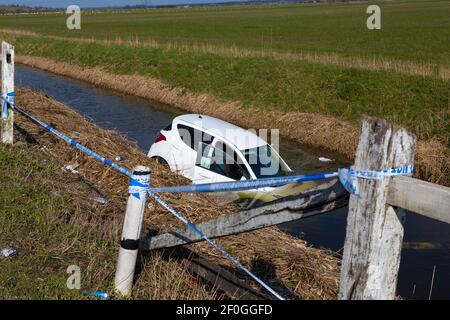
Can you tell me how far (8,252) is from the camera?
502 centimetres

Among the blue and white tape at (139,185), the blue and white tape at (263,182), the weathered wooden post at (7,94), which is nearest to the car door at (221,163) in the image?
the weathered wooden post at (7,94)

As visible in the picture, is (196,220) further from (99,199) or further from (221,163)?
(221,163)

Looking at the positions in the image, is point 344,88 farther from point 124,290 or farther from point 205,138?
point 124,290

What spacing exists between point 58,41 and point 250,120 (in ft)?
82.5

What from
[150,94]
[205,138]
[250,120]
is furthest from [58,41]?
[205,138]

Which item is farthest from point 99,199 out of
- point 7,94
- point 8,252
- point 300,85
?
point 300,85

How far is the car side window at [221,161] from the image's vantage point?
11.3m

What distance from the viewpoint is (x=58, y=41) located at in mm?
42656

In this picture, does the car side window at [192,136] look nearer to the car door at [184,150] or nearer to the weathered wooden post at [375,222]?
the car door at [184,150]

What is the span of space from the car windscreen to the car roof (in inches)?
5.1

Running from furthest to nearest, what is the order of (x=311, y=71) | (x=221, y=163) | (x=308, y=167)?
(x=311, y=71) → (x=308, y=167) → (x=221, y=163)

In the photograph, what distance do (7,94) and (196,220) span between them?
3.40 m

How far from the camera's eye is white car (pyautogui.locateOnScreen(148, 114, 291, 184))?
11320 millimetres

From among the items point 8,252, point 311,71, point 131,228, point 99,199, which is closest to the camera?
point 131,228
